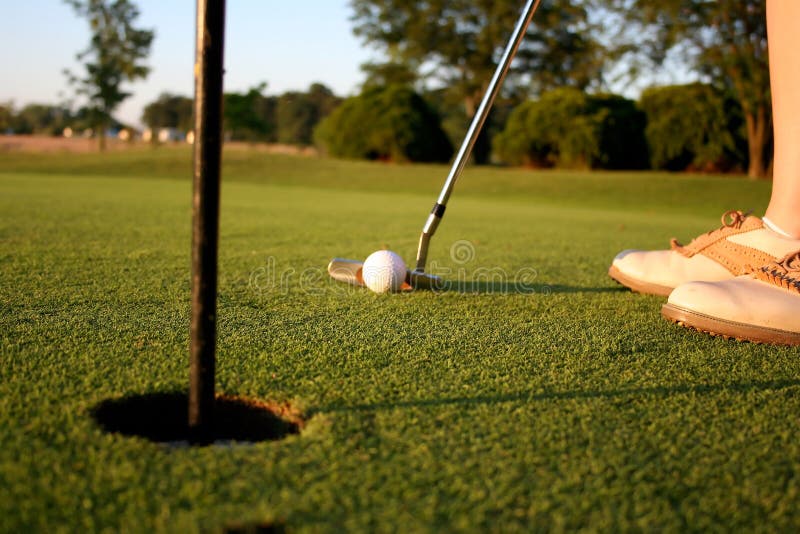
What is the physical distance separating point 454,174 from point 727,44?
2541 centimetres

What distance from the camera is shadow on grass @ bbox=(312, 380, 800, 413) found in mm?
1653

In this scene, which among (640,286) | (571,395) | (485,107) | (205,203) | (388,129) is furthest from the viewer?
(388,129)

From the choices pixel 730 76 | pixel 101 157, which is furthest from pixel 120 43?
pixel 730 76

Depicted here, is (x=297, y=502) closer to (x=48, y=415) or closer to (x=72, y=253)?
(x=48, y=415)

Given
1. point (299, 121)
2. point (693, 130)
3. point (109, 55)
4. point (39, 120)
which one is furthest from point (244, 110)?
point (39, 120)

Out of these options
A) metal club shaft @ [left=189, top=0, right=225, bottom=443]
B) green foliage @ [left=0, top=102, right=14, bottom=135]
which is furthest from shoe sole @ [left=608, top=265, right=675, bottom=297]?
green foliage @ [left=0, top=102, right=14, bottom=135]

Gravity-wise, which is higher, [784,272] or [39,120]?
[39,120]

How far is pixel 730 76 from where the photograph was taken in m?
24.3

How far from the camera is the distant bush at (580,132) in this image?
26.3 meters

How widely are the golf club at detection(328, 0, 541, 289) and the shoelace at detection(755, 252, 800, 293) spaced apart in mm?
1365

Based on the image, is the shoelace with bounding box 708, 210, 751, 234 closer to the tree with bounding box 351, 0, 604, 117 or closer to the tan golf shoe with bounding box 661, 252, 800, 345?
the tan golf shoe with bounding box 661, 252, 800, 345

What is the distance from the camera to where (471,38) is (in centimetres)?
3838

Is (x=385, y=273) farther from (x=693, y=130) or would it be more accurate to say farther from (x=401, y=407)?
(x=693, y=130)

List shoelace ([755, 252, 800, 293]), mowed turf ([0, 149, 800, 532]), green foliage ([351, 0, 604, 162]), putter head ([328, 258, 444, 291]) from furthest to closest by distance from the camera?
green foliage ([351, 0, 604, 162]) < putter head ([328, 258, 444, 291]) < shoelace ([755, 252, 800, 293]) < mowed turf ([0, 149, 800, 532])
